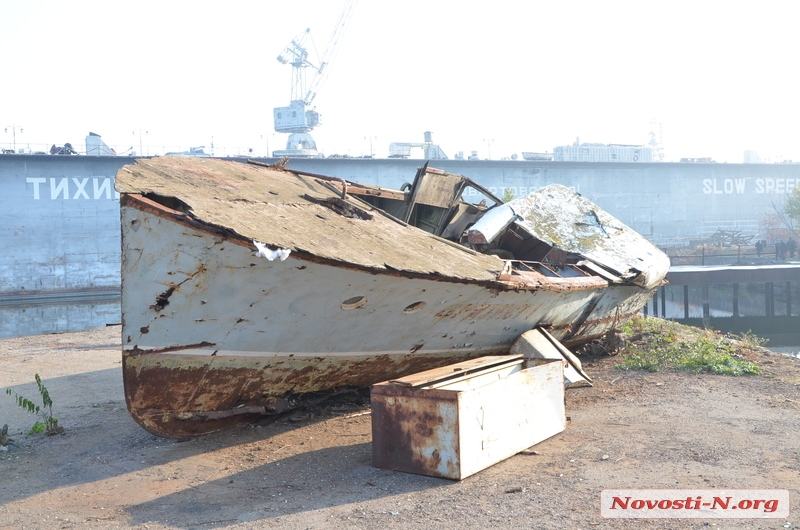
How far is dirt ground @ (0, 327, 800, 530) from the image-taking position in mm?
4098

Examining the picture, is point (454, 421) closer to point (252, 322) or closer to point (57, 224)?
point (252, 322)

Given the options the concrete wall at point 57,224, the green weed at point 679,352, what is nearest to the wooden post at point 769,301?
the green weed at point 679,352

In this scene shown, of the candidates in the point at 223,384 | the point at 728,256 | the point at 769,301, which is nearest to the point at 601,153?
the point at 728,256

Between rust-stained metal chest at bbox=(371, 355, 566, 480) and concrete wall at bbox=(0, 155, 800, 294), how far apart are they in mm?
29814

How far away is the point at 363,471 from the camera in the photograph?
493cm

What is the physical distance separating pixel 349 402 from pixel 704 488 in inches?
133

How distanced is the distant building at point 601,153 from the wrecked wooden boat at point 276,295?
42789 mm

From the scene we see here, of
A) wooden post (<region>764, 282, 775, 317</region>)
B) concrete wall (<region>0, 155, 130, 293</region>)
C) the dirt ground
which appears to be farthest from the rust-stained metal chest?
concrete wall (<region>0, 155, 130, 293</region>)

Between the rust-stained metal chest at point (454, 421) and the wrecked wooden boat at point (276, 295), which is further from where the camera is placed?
the wrecked wooden boat at point (276, 295)

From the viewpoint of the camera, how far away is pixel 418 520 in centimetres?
398

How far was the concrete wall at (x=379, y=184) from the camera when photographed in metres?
30.8

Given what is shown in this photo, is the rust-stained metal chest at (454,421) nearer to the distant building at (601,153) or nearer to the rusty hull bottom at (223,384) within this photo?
the rusty hull bottom at (223,384)

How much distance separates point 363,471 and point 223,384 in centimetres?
140

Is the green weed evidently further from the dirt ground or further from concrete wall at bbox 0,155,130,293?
concrete wall at bbox 0,155,130,293
